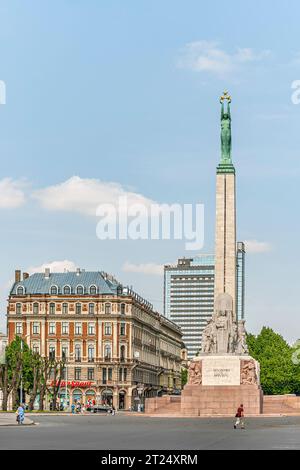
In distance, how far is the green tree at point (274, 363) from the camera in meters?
135

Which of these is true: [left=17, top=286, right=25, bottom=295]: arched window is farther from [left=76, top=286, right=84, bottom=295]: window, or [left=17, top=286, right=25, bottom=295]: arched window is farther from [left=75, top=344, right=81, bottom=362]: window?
[left=75, top=344, right=81, bottom=362]: window

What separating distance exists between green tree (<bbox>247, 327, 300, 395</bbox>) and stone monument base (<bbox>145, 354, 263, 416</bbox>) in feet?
185

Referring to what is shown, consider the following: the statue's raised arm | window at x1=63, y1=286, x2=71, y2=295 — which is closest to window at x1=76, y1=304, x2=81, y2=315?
window at x1=63, y1=286, x2=71, y2=295

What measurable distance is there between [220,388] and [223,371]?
217 centimetres

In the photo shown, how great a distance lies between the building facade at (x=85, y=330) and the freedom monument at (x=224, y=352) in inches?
2592

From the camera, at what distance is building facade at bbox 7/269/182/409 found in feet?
486

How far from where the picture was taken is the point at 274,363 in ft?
444

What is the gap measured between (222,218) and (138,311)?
3056 inches

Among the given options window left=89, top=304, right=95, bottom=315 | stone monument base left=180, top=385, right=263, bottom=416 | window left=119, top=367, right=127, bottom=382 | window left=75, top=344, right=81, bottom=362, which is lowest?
stone monument base left=180, top=385, right=263, bottom=416

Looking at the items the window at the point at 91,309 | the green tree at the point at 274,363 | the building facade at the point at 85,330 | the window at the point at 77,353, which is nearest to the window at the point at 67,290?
the building facade at the point at 85,330

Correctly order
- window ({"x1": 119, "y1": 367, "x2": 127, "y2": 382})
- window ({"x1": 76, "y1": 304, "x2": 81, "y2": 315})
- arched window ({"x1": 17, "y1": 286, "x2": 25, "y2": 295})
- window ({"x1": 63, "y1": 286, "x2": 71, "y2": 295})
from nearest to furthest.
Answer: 1. window ({"x1": 119, "y1": 367, "x2": 127, "y2": 382})
2. window ({"x1": 76, "y1": 304, "x2": 81, "y2": 315})
3. window ({"x1": 63, "y1": 286, "x2": 71, "y2": 295})
4. arched window ({"x1": 17, "y1": 286, "x2": 25, "y2": 295})

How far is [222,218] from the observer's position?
274ft

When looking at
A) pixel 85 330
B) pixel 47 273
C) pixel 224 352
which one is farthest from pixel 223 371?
pixel 47 273
